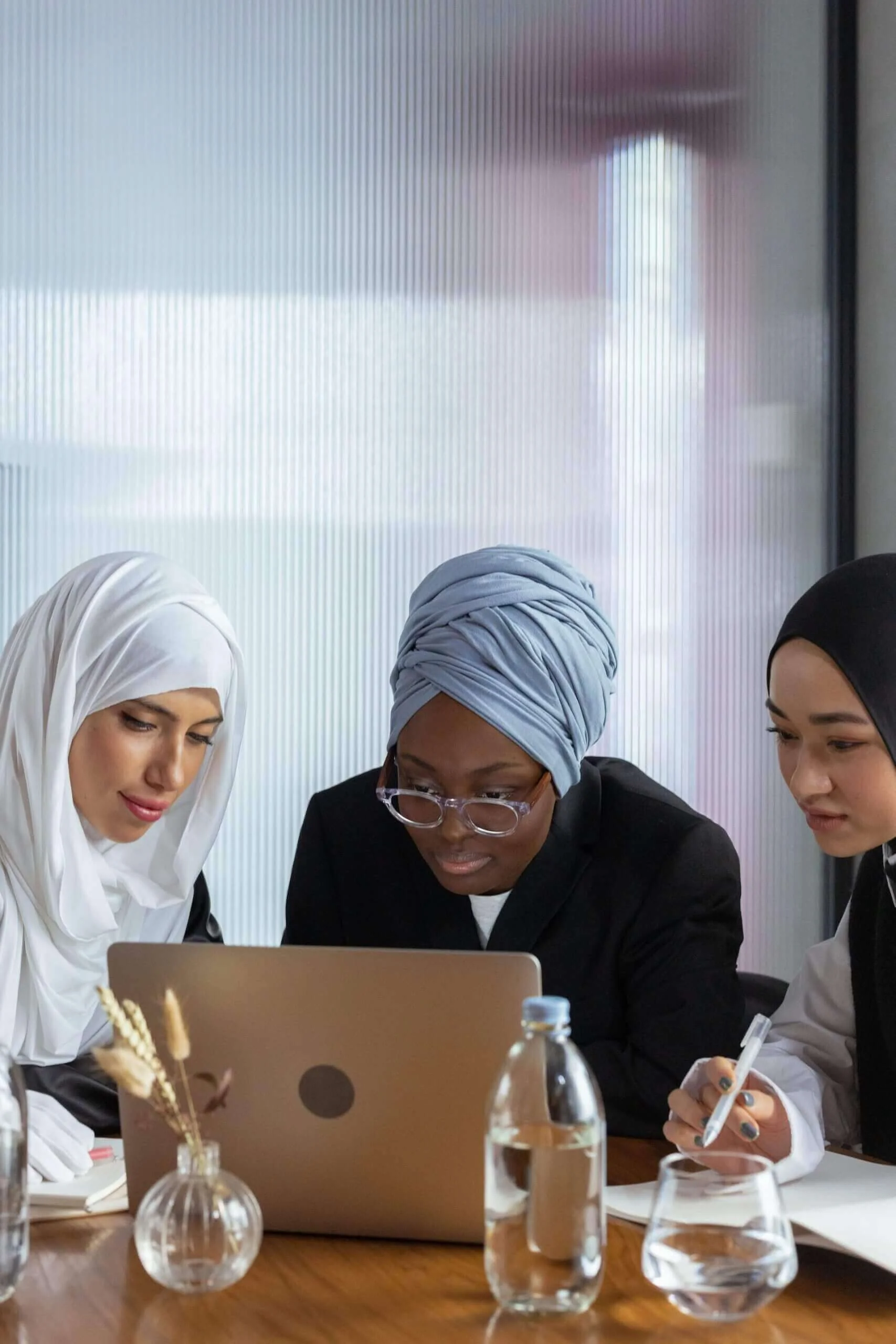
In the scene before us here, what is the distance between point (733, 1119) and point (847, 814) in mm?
442

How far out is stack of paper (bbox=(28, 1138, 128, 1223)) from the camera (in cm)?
116

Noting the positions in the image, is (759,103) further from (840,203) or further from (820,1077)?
(820,1077)

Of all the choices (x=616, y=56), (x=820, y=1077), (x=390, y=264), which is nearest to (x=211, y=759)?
(x=820, y=1077)

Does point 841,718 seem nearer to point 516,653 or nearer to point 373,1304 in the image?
point 516,653

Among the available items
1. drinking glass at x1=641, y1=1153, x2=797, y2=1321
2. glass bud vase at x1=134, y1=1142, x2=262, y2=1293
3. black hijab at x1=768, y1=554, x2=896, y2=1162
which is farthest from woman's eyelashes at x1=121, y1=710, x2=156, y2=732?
drinking glass at x1=641, y1=1153, x2=797, y2=1321

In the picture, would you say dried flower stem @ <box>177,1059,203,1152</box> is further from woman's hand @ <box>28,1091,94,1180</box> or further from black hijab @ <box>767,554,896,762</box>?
black hijab @ <box>767,554,896,762</box>

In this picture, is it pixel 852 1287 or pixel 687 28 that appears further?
pixel 687 28

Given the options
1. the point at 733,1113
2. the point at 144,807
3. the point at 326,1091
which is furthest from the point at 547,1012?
the point at 144,807

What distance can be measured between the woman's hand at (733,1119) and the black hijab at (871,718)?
0.34 meters

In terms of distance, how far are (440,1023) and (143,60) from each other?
2183mm

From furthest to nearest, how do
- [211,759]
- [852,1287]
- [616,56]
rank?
1. [616,56]
2. [211,759]
3. [852,1287]

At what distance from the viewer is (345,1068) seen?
1.07 m

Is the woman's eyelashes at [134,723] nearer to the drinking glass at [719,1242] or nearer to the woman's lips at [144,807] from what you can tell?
the woman's lips at [144,807]

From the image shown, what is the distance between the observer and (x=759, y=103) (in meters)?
2.78
